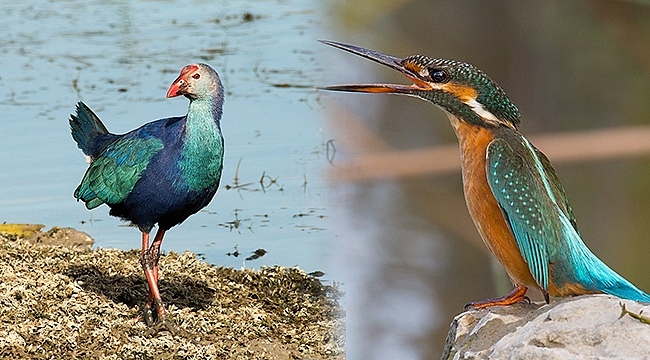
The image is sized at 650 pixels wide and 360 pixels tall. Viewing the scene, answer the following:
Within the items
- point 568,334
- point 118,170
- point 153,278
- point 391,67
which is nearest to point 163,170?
point 118,170

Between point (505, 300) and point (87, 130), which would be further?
point (87, 130)

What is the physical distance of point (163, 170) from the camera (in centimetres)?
425

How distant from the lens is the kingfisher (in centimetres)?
282

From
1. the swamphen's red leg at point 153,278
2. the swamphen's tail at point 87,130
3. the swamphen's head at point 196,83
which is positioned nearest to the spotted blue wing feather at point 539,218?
the swamphen's head at point 196,83

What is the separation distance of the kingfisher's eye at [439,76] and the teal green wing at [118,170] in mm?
1551

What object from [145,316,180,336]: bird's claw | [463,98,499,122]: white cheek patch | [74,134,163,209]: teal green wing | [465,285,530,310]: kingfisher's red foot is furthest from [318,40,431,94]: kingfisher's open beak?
[145,316,180,336]: bird's claw

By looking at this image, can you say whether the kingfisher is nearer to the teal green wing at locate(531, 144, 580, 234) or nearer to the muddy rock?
the teal green wing at locate(531, 144, 580, 234)

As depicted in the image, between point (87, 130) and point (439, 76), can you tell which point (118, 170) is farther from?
point (439, 76)

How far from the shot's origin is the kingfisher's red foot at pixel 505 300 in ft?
9.39

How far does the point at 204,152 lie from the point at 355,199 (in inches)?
27.0

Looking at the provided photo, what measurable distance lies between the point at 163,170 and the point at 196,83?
406 mm

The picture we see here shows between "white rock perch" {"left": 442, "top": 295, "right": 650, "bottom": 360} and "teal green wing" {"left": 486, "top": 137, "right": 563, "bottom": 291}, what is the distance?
237 millimetres

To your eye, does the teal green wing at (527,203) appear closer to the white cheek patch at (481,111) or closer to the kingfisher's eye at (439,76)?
the white cheek patch at (481,111)

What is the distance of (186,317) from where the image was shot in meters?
4.62
